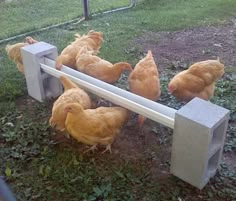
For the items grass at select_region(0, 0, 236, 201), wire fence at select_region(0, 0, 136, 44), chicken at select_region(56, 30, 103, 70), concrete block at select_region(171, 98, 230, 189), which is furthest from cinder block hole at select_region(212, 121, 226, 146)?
wire fence at select_region(0, 0, 136, 44)

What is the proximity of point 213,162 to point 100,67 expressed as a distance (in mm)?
1332

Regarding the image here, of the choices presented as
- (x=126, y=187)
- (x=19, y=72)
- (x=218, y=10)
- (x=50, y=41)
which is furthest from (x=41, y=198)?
(x=218, y=10)

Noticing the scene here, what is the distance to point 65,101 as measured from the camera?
2.62 m

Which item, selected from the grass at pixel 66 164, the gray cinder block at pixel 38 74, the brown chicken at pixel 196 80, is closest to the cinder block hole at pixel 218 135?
the grass at pixel 66 164

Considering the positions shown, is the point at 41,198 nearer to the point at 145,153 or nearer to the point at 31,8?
the point at 145,153

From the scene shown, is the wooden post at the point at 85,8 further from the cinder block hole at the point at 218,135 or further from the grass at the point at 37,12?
the cinder block hole at the point at 218,135

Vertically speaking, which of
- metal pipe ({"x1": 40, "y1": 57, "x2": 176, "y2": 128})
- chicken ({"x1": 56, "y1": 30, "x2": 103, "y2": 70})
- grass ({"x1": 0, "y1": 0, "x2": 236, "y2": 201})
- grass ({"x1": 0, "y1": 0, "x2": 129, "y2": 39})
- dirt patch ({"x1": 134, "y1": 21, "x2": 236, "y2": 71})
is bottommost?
grass ({"x1": 0, "y1": 0, "x2": 236, "y2": 201})

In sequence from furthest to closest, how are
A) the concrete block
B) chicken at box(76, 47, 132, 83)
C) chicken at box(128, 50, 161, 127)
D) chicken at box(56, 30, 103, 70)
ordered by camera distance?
chicken at box(56, 30, 103, 70) < chicken at box(76, 47, 132, 83) < chicken at box(128, 50, 161, 127) < the concrete block

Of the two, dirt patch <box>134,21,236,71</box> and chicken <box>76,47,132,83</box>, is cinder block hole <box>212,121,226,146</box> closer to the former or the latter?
chicken <box>76,47,132,83</box>

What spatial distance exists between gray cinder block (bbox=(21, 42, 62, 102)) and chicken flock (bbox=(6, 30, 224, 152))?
0.17 m

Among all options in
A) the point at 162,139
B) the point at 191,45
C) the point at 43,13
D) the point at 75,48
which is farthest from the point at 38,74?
the point at 43,13

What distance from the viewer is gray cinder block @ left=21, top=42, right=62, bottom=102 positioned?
3215 mm

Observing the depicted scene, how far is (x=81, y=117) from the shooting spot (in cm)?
246

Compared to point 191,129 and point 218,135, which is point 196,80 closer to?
point 218,135
